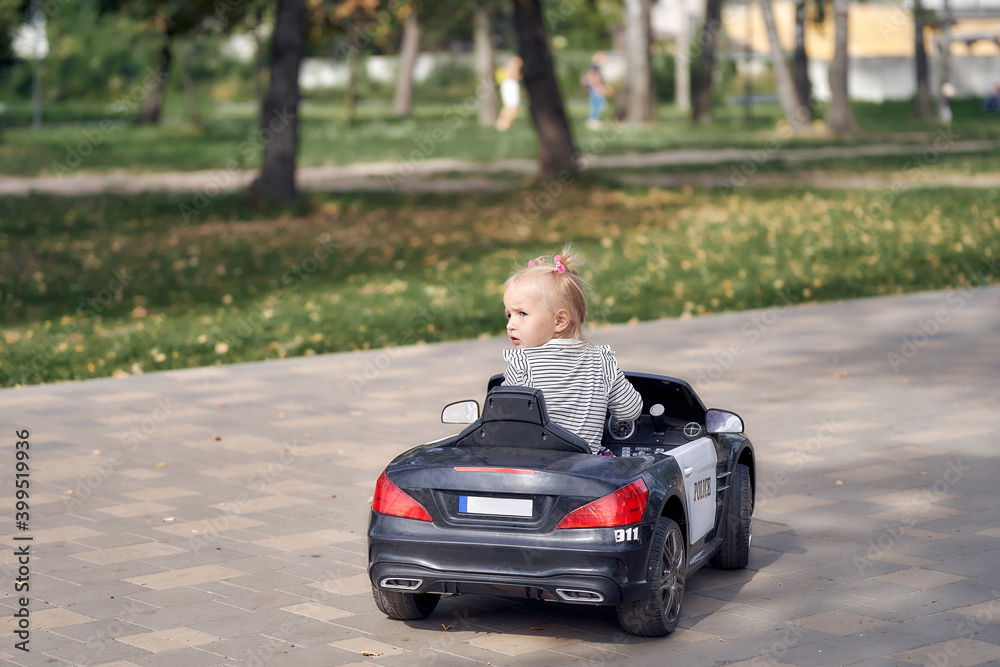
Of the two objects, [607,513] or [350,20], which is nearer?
[607,513]

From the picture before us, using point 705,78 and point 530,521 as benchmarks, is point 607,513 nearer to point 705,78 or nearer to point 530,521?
point 530,521

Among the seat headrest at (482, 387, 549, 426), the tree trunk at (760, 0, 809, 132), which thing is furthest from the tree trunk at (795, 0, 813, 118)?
the seat headrest at (482, 387, 549, 426)

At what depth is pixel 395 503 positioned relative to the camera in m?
5.14

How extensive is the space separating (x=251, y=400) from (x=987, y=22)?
85136 millimetres

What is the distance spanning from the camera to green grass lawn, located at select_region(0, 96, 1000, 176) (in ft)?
99.9

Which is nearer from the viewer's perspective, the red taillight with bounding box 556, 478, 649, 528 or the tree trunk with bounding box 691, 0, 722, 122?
the red taillight with bounding box 556, 478, 649, 528

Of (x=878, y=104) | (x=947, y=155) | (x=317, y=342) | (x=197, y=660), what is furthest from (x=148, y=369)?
(x=878, y=104)

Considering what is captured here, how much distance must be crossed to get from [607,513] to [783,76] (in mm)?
37747
